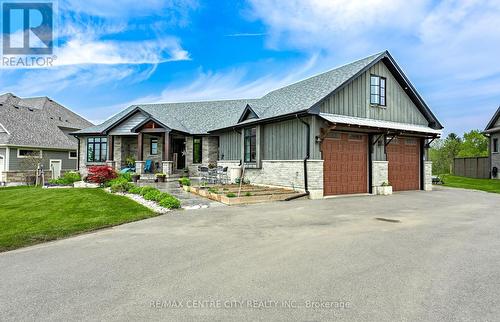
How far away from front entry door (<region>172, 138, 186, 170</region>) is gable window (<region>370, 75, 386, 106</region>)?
14621mm

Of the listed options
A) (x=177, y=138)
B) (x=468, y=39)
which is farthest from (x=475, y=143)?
(x=177, y=138)

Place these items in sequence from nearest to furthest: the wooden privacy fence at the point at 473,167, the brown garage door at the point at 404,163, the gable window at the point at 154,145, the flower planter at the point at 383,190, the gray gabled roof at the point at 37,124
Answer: the flower planter at the point at 383,190 < the brown garage door at the point at 404,163 < the gable window at the point at 154,145 < the gray gabled roof at the point at 37,124 < the wooden privacy fence at the point at 473,167

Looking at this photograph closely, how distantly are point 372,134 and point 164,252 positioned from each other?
13045 mm

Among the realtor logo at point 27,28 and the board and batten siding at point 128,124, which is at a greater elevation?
the realtor logo at point 27,28

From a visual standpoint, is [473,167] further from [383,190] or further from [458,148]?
[383,190]

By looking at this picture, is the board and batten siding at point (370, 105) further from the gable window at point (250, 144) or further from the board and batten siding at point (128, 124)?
the board and batten siding at point (128, 124)

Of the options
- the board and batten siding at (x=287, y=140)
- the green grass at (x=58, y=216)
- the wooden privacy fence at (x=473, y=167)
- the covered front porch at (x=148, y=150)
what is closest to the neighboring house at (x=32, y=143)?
the covered front porch at (x=148, y=150)

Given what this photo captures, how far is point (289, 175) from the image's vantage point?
1395cm

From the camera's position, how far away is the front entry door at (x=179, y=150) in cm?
2314

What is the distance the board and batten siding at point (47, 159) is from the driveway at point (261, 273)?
72.3 ft

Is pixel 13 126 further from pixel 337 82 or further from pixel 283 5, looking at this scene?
pixel 337 82

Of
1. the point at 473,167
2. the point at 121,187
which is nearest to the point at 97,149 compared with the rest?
the point at 121,187

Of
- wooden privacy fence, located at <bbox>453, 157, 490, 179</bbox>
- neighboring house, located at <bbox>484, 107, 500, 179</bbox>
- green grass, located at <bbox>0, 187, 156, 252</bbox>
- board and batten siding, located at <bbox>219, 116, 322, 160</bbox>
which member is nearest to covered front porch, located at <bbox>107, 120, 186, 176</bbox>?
board and batten siding, located at <bbox>219, 116, 322, 160</bbox>

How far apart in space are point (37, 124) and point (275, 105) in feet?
80.5
